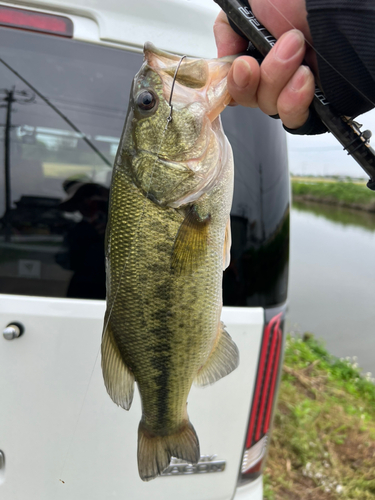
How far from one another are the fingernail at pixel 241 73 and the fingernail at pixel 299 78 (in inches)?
4.2

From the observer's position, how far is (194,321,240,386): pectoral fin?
1.14 metres

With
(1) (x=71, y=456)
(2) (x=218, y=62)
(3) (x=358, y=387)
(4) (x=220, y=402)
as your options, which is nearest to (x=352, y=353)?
(3) (x=358, y=387)

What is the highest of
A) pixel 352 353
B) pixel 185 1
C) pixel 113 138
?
pixel 185 1

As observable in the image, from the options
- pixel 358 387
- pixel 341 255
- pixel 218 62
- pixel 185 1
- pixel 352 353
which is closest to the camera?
pixel 218 62

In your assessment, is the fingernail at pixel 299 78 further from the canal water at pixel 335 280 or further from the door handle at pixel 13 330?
the canal water at pixel 335 280

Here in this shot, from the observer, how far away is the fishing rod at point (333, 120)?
2.94 ft

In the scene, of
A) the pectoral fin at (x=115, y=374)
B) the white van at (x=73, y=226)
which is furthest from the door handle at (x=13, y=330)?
the pectoral fin at (x=115, y=374)

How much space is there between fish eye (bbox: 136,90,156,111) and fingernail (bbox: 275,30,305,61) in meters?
0.36

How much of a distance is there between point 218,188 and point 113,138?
0.74m

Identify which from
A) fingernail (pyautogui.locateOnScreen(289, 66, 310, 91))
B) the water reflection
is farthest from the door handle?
the water reflection

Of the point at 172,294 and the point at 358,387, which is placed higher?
the point at 172,294

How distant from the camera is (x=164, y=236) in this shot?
3.38ft

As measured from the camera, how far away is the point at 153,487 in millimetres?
1668

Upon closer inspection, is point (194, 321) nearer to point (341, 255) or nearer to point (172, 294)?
point (172, 294)
